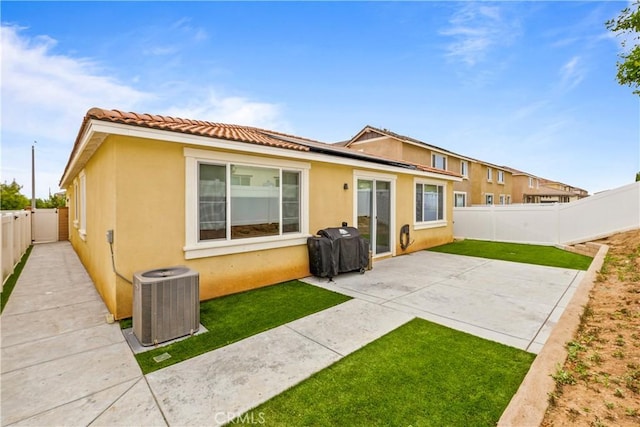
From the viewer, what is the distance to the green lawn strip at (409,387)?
258cm

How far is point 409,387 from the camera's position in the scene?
9.89 feet

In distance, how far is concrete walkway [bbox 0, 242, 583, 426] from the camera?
2.77 meters

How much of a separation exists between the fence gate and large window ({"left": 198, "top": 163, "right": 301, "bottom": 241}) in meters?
16.7

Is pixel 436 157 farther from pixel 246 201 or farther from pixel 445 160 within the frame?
pixel 246 201

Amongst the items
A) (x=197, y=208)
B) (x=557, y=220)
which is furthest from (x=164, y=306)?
(x=557, y=220)

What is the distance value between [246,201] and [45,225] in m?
17.2

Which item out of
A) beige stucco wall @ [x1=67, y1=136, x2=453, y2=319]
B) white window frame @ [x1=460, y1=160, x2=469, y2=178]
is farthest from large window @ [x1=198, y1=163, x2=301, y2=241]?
white window frame @ [x1=460, y1=160, x2=469, y2=178]

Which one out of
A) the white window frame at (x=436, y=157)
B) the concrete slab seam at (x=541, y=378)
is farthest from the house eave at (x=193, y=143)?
the white window frame at (x=436, y=157)

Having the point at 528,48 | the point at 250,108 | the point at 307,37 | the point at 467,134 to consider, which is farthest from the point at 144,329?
the point at 467,134

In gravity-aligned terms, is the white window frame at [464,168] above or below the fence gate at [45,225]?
above

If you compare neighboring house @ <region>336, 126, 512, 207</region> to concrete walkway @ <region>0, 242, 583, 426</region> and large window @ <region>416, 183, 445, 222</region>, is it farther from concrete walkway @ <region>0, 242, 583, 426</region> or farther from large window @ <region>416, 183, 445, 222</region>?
concrete walkway @ <region>0, 242, 583, 426</region>

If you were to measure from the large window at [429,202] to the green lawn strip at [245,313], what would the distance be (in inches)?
284

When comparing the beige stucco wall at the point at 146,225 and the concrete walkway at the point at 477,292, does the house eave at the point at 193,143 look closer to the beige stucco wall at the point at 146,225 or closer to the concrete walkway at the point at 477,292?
the beige stucco wall at the point at 146,225

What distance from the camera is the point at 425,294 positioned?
6.25 m
